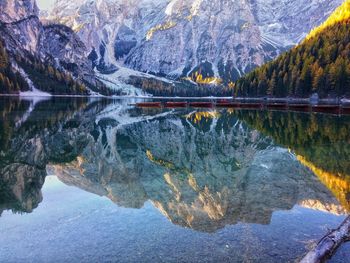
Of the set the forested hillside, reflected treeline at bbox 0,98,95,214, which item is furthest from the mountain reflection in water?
the forested hillside

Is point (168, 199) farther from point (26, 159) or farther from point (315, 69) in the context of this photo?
point (315, 69)

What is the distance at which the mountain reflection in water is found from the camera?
14359 millimetres

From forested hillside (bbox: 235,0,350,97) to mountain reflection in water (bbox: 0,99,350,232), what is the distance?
9335 cm

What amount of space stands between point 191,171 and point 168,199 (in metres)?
6.10

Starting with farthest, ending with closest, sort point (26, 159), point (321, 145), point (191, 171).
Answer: point (321, 145) < point (26, 159) < point (191, 171)

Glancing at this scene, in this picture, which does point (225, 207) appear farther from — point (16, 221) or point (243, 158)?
point (243, 158)

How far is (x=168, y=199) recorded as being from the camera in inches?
605

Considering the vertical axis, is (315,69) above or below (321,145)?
above

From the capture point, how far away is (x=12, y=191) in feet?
51.5

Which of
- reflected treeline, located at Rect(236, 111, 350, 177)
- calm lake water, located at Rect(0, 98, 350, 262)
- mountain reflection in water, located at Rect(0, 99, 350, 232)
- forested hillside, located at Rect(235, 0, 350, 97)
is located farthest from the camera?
forested hillside, located at Rect(235, 0, 350, 97)

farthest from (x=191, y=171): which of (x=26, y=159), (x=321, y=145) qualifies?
(x=321, y=145)

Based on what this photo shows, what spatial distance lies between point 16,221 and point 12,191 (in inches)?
152

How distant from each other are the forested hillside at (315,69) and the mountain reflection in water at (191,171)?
93353mm

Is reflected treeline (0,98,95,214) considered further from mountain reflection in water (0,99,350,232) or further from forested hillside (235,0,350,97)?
forested hillside (235,0,350,97)
